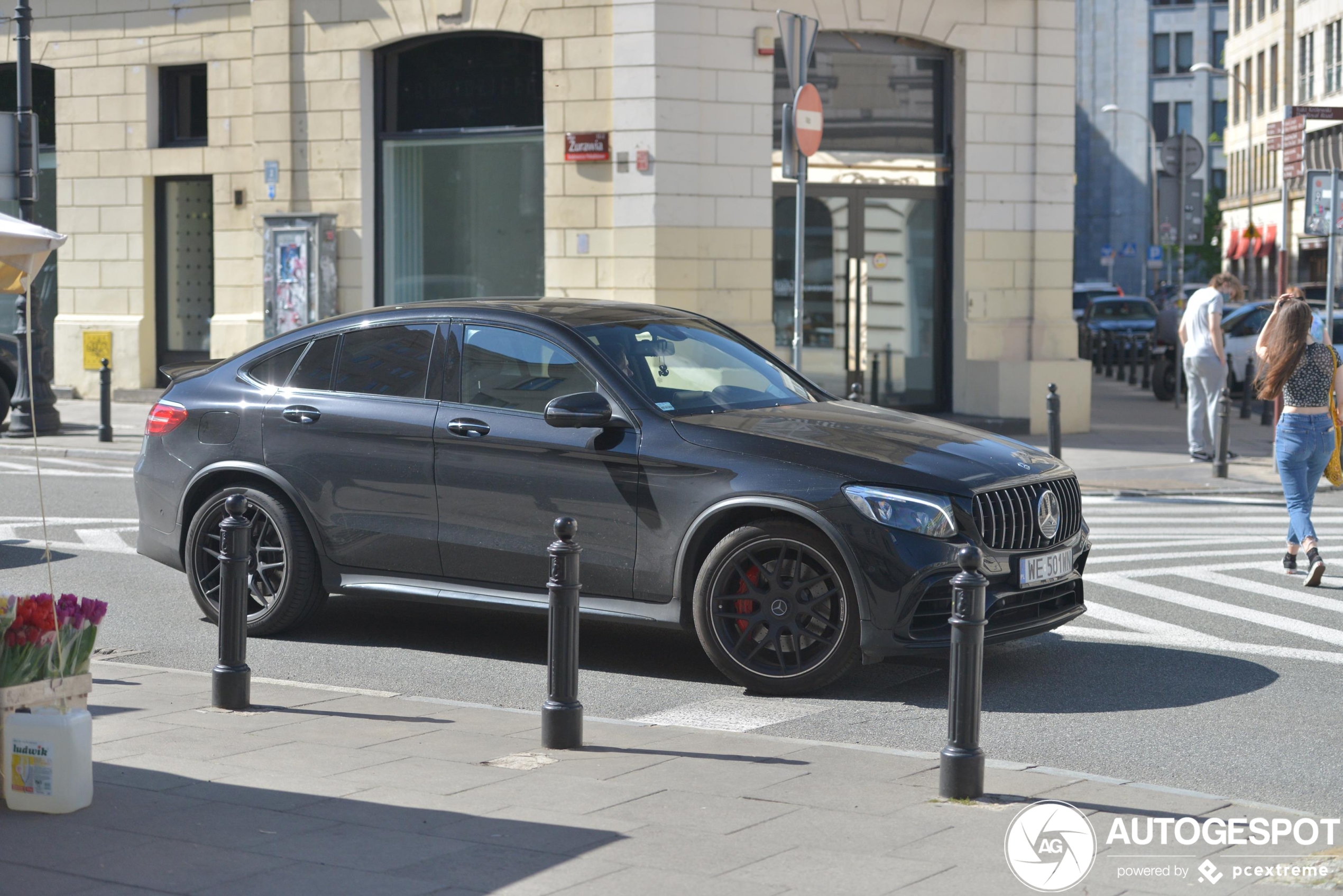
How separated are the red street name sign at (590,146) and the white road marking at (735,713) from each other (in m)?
13.0

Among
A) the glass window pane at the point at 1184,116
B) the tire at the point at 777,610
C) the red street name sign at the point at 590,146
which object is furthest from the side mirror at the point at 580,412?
the glass window pane at the point at 1184,116

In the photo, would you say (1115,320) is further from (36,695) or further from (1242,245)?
(1242,245)

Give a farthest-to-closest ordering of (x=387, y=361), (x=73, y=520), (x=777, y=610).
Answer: (x=73, y=520), (x=387, y=361), (x=777, y=610)

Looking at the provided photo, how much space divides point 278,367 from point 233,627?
2.25m

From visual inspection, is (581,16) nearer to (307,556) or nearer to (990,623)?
(307,556)

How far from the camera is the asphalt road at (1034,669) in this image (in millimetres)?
6379

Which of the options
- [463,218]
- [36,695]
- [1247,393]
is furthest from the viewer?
Result: [1247,393]

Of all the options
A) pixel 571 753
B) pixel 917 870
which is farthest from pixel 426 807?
pixel 917 870

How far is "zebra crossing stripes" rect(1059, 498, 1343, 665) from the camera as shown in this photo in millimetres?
8539

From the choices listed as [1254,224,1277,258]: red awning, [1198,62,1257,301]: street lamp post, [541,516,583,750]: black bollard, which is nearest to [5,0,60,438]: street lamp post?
[541,516,583,750]: black bollard

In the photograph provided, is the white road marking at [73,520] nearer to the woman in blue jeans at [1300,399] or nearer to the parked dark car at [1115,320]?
the woman in blue jeans at [1300,399]

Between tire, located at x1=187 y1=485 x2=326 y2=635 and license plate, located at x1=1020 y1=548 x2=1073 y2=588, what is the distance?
3.50 m

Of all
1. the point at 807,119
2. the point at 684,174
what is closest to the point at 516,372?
the point at 807,119

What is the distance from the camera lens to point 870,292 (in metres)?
20.6
